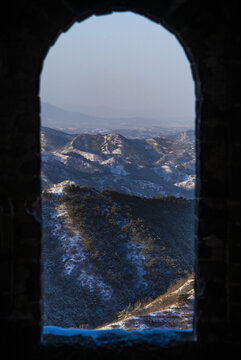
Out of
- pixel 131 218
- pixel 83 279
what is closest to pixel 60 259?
pixel 83 279

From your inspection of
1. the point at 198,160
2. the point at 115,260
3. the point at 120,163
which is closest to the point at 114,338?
the point at 198,160

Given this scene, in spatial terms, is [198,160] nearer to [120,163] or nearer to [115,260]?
[115,260]

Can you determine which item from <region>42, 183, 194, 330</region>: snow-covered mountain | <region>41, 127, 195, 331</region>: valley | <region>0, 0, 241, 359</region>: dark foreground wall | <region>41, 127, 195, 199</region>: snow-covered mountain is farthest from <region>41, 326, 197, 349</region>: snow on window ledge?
<region>41, 127, 195, 199</region>: snow-covered mountain

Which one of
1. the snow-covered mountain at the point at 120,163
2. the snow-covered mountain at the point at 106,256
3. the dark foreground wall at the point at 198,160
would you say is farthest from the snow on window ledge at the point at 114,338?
the snow-covered mountain at the point at 120,163

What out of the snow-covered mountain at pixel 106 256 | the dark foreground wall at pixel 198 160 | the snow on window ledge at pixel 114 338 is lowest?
the snow-covered mountain at pixel 106 256

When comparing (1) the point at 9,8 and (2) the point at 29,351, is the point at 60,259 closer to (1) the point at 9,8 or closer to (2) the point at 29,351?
(2) the point at 29,351

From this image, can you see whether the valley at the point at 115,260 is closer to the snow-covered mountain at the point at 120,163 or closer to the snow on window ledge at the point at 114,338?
the snow on window ledge at the point at 114,338

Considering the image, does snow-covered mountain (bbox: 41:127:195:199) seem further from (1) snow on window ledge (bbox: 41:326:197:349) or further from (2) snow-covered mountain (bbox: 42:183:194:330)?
(1) snow on window ledge (bbox: 41:326:197:349)
